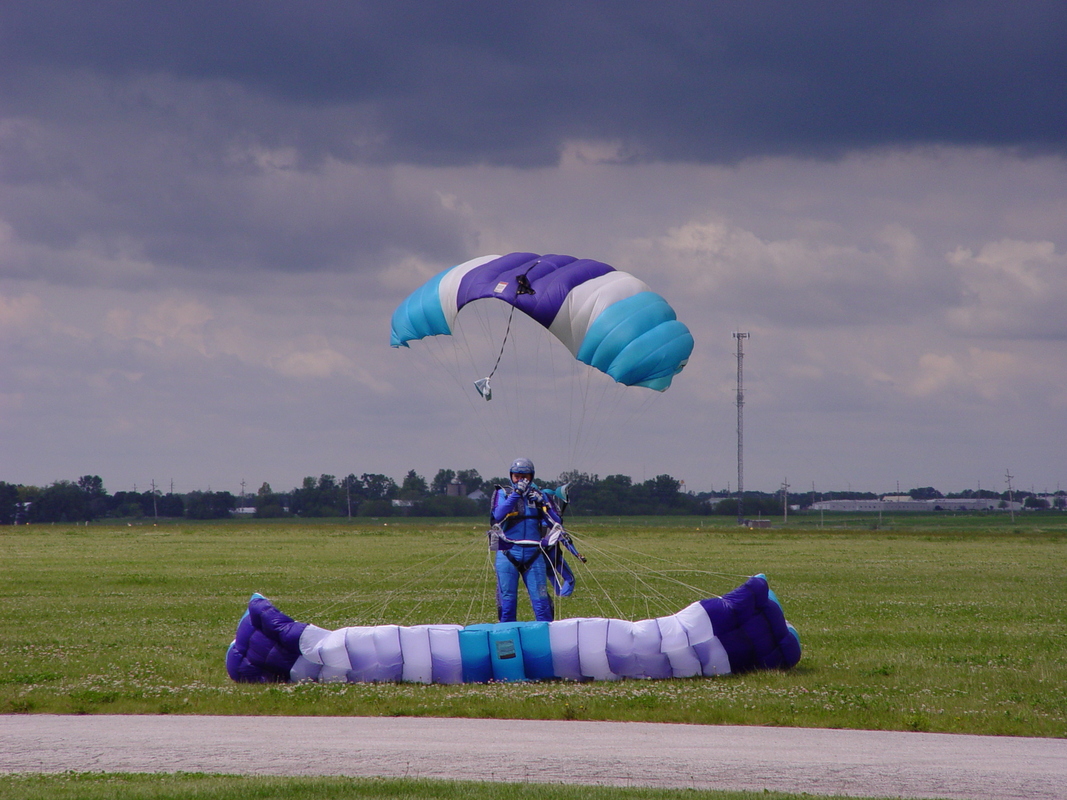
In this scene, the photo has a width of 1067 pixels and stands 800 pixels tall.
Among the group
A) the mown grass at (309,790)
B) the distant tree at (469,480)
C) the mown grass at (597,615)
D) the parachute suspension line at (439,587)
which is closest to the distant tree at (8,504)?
the distant tree at (469,480)

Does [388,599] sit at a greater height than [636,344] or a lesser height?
lesser

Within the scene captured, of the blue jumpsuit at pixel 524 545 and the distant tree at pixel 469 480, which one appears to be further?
the distant tree at pixel 469 480

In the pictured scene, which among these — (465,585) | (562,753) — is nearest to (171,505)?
(465,585)

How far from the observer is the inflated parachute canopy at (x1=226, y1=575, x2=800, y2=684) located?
12344mm

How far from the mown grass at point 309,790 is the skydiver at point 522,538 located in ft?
21.7

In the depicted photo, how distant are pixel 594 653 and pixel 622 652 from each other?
32 cm

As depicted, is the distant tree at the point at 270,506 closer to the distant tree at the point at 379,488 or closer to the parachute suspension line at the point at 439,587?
the distant tree at the point at 379,488

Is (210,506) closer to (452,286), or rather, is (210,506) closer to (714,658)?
(452,286)

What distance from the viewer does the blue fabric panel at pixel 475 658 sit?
489 inches

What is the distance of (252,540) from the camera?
59406 millimetres

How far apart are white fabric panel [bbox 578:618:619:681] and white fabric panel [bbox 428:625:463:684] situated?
1.38 meters

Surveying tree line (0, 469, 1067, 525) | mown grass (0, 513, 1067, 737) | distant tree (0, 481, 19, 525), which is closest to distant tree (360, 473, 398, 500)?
tree line (0, 469, 1067, 525)

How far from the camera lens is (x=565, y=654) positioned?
12.4m

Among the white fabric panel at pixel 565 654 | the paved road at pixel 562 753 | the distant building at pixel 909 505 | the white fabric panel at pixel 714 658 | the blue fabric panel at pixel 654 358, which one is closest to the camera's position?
the paved road at pixel 562 753
